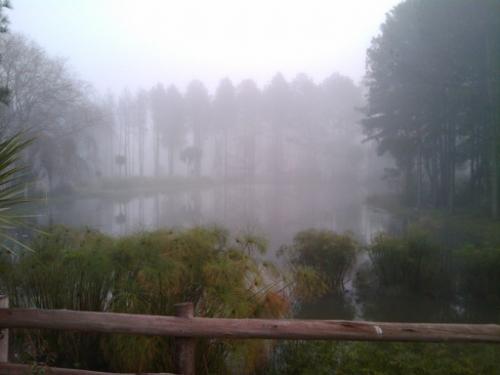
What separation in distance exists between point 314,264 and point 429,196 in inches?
725

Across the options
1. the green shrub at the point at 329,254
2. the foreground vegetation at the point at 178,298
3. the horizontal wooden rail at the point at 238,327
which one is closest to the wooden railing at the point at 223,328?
the horizontal wooden rail at the point at 238,327

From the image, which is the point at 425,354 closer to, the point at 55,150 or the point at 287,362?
the point at 287,362

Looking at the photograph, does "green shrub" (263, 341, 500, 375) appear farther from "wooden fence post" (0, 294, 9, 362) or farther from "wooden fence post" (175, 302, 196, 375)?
"wooden fence post" (0, 294, 9, 362)

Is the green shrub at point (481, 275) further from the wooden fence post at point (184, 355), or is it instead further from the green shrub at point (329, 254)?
the wooden fence post at point (184, 355)

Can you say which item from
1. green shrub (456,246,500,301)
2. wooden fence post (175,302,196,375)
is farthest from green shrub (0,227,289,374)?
green shrub (456,246,500,301)

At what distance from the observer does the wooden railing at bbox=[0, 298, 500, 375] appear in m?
2.93

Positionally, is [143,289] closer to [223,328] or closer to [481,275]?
[223,328]

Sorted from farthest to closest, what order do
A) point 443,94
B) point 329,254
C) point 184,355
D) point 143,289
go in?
point 443,94
point 329,254
point 143,289
point 184,355

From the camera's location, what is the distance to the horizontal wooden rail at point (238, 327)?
2.93 meters

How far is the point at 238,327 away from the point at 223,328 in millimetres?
109

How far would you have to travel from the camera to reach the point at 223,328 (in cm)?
294

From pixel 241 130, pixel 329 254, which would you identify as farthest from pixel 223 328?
pixel 241 130

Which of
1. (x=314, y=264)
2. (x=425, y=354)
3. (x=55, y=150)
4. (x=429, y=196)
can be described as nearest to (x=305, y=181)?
(x=429, y=196)

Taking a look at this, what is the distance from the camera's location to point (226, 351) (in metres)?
3.88
